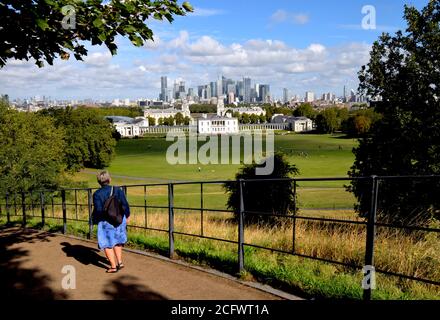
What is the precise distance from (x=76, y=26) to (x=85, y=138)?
7550 cm

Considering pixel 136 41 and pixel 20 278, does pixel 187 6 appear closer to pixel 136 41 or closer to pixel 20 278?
pixel 136 41

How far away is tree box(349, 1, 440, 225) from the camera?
57.4 feet

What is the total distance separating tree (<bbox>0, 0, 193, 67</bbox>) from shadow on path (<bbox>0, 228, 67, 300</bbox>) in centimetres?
315

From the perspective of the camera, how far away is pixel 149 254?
7.48 m

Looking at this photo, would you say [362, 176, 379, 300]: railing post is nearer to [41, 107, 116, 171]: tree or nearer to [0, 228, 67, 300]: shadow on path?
[0, 228, 67, 300]: shadow on path

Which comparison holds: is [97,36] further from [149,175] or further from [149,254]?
[149,175]

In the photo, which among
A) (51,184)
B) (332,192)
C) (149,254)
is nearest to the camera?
(149,254)

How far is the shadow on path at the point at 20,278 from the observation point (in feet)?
18.2

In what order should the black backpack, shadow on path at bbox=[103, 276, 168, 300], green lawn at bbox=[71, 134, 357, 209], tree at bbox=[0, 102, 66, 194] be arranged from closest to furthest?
shadow on path at bbox=[103, 276, 168, 300], the black backpack, tree at bbox=[0, 102, 66, 194], green lawn at bbox=[71, 134, 357, 209]

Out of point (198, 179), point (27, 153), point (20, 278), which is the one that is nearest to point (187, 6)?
point (20, 278)

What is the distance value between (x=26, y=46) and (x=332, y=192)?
159 ft

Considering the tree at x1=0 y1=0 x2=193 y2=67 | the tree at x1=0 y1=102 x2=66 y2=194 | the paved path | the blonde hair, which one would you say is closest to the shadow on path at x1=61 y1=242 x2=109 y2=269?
the paved path

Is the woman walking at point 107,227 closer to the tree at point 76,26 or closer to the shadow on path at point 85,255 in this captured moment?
the shadow on path at point 85,255
